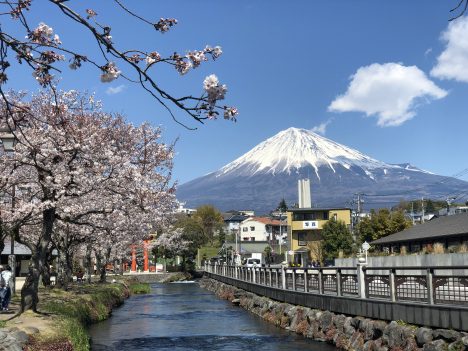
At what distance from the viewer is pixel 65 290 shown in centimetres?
3155

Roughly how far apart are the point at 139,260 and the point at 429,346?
330 ft

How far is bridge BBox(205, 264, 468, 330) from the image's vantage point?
13.5 m

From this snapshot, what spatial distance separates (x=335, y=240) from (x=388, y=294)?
54202 mm

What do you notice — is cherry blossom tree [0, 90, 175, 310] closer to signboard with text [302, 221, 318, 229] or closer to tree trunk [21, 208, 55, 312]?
tree trunk [21, 208, 55, 312]

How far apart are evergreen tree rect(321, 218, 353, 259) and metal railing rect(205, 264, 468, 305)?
41.2 metres

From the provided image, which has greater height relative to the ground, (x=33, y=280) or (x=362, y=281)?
(x=33, y=280)

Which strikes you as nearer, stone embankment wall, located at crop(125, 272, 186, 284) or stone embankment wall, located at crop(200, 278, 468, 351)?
stone embankment wall, located at crop(200, 278, 468, 351)

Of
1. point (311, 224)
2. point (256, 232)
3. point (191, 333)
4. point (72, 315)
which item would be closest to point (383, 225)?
point (311, 224)

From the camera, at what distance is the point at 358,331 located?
17594mm

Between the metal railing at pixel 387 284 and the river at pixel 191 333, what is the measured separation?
240 cm

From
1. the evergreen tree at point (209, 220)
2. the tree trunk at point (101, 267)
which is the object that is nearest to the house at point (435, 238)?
the tree trunk at point (101, 267)

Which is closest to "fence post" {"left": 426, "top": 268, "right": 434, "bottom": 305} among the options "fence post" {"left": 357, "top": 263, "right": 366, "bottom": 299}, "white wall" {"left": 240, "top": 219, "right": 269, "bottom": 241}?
"fence post" {"left": 357, "top": 263, "right": 366, "bottom": 299}

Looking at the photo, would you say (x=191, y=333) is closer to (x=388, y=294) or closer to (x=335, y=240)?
(x=388, y=294)

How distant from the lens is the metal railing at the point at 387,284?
13953 millimetres
